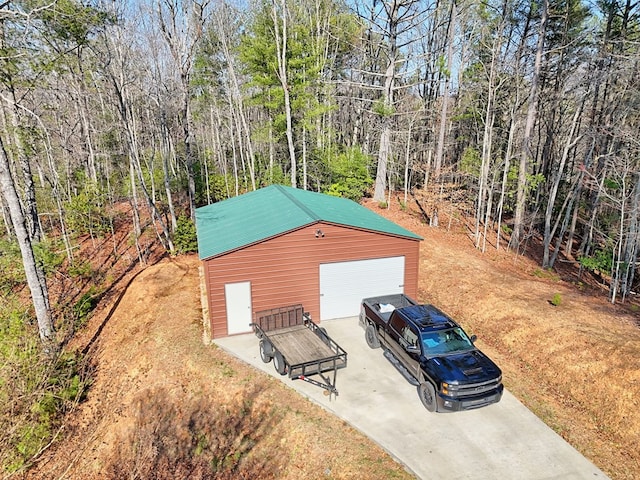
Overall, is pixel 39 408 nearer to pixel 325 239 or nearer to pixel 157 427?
pixel 157 427

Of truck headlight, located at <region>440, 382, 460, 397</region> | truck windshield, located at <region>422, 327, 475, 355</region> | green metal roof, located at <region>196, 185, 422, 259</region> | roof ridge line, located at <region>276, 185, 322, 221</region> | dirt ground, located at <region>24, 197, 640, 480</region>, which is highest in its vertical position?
roof ridge line, located at <region>276, 185, 322, 221</region>

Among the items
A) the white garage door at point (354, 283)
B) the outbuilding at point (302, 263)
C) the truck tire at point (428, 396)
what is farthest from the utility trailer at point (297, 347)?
the truck tire at point (428, 396)

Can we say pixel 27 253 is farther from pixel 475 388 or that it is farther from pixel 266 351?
pixel 475 388

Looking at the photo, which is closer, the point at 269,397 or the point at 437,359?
the point at 437,359

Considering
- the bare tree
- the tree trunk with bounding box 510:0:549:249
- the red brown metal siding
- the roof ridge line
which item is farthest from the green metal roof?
the tree trunk with bounding box 510:0:549:249

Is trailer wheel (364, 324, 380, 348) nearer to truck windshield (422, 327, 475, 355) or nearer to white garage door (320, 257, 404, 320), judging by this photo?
white garage door (320, 257, 404, 320)

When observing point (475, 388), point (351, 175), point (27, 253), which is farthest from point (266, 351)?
point (351, 175)
